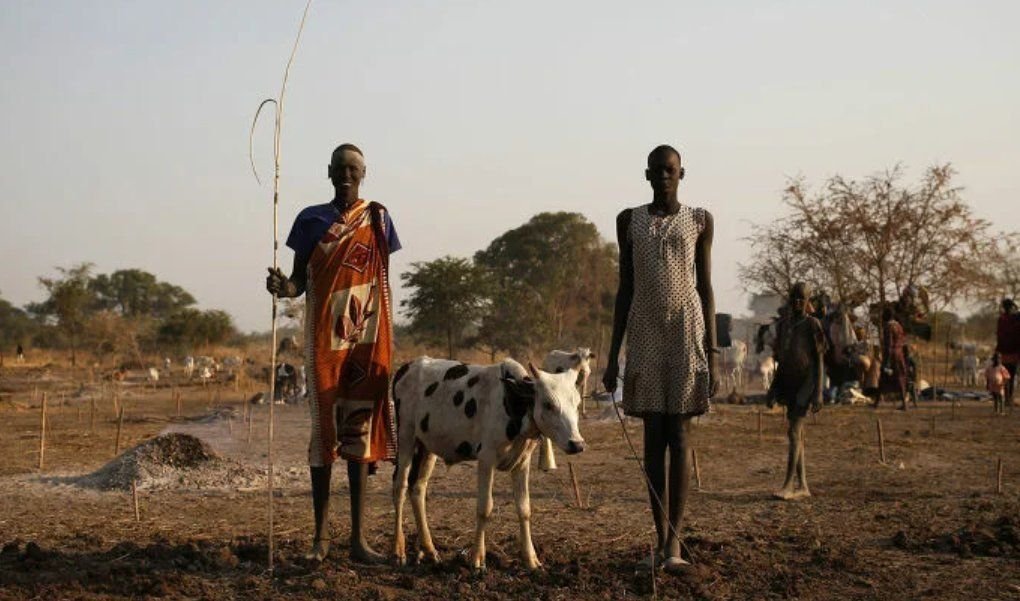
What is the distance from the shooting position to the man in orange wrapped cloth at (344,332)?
6.60 meters

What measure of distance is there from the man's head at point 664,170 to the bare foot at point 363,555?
9.07 feet

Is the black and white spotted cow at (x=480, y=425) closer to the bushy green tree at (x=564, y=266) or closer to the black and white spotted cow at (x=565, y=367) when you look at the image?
the black and white spotted cow at (x=565, y=367)

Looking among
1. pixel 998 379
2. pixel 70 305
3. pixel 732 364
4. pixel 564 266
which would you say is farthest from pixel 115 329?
pixel 998 379

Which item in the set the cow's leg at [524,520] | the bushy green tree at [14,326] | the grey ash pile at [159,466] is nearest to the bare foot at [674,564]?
the cow's leg at [524,520]

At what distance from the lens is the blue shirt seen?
6.64 m

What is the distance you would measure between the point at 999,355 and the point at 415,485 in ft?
51.4

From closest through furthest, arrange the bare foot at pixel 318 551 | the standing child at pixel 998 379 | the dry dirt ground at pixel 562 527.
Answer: the dry dirt ground at pixel 562 527, the bare foot at pixel 318 551, the standing child at pixel 998 379

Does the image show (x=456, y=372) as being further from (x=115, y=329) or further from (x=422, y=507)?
(x=115, y=329)

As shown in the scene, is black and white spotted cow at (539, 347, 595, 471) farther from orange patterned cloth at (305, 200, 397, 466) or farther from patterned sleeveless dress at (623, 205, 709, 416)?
orange patterned cloth at (305, 200, 397, 466)

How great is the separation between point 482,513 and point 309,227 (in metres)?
2.02

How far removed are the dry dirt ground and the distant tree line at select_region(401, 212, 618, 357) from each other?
2251 centimetres

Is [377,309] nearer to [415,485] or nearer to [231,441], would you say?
[415,485]

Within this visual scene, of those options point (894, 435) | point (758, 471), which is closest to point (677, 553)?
point (758, 471)

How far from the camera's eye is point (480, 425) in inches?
263
